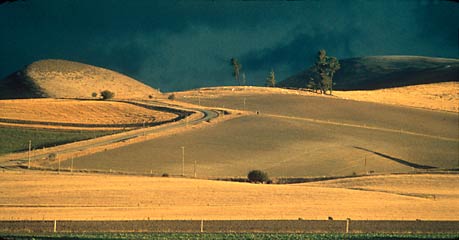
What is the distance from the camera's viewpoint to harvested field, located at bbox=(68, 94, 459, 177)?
80000 millimetres

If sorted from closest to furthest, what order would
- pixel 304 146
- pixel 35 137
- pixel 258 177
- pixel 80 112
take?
pixel 258 177 < pixel 35 137 < pixel 304 146 < pixel 80 112

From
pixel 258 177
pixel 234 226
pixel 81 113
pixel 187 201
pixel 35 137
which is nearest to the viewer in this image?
pixel 234 226

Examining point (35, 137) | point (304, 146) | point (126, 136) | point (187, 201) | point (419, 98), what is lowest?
point (187, 201)

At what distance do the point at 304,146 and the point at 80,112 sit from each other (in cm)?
4555

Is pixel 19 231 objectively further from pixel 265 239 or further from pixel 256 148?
pixel 256 148

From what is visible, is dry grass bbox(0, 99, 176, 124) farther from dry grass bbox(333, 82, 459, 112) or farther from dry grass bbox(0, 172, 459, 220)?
dry grass bbox(333, 82, 459, 112)

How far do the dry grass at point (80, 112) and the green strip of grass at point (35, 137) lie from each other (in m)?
11.8

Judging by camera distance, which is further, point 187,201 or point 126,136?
point 126,136

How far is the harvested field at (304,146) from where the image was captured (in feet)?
262

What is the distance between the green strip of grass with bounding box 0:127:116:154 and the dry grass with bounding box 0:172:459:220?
27.3 m

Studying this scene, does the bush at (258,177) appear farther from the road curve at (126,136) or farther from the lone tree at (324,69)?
Result: the lone tree at (324,69)

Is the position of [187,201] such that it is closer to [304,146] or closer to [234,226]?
[234,226]

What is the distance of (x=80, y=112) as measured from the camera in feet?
410

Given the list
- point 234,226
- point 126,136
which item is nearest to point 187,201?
point 234,226
